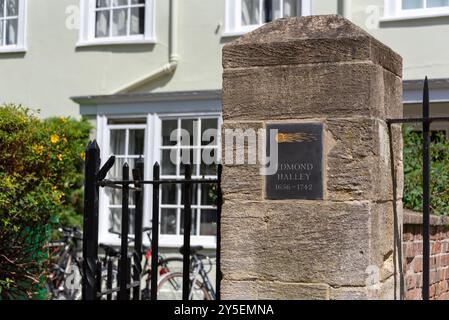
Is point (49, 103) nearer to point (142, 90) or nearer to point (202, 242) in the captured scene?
point (142, 90)

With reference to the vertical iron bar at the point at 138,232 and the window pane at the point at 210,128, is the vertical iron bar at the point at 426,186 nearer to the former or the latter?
the vertical iron bar at the point at 138,232

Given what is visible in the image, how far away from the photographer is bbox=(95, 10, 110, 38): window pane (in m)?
12.9

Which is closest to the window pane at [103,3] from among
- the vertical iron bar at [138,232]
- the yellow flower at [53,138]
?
the yellow flower at [53,138]

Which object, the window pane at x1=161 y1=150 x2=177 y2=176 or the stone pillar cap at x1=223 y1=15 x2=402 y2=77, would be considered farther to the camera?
the window pane at x1=161 y1=150 x2=177 y2=176

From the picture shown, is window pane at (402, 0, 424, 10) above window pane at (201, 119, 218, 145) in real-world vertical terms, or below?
above

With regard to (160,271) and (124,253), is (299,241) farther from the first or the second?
(160,271)

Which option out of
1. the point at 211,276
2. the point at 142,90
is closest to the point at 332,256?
the point at 211,276

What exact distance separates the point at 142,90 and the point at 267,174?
8.06 m

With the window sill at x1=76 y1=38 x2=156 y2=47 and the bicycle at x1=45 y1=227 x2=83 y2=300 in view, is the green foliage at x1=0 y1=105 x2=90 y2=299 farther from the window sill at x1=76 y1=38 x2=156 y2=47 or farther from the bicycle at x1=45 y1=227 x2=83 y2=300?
the window sill at x1=76 y1=38 x2=156 y2=47

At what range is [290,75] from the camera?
4.39m

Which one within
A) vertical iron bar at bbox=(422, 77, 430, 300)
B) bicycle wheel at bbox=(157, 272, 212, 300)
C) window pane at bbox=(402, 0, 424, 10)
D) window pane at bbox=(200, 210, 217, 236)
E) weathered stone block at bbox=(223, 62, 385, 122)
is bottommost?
bicycle wheel at bbox=(157, 272, 212, 300)

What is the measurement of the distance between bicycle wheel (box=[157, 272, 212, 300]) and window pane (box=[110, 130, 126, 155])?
2.40 meters

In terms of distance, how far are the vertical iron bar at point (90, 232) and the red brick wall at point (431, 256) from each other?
190 centimetres

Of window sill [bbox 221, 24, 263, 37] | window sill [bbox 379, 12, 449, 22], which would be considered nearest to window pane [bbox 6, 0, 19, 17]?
window sill [bbox 221, 24, 263, 37]
